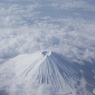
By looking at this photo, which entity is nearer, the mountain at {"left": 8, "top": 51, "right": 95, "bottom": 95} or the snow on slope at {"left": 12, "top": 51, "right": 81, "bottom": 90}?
the mountain at {"left": 8, "top": 51, "right": 95, "bottom": 95}

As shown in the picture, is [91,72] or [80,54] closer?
[91,72]

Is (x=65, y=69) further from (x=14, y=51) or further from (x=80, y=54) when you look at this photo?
(x=14, y=51)

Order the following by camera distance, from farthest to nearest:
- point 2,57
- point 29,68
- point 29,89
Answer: point 2,57
point 29,68
point 29,89

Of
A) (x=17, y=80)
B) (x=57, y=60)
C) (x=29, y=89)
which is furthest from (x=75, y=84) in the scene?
(x=17, y=80)

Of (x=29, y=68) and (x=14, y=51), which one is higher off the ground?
(x=29, y=68)

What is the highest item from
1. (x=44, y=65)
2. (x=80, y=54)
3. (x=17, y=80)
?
(x=44, y=65)

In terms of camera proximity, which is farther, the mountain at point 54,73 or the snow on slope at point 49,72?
the snow on slope at point 49,72

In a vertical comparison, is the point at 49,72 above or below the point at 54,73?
above

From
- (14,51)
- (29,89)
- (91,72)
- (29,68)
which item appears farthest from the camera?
(14,51)
